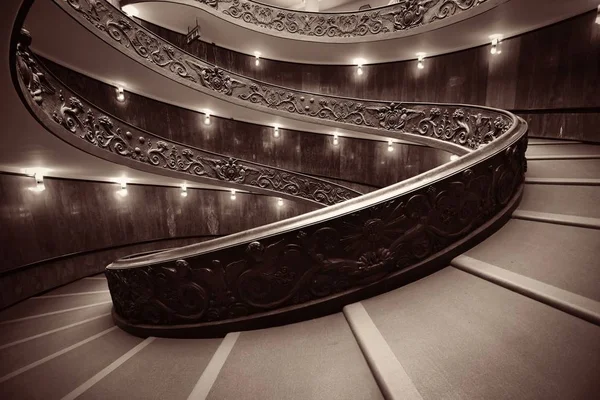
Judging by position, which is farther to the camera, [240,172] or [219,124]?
[219,124]

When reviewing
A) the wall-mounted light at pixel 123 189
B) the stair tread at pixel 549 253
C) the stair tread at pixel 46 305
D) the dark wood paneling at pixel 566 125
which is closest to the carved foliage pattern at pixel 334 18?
the dark wood paneling at pixel 566 125

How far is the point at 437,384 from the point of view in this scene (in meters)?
1.04

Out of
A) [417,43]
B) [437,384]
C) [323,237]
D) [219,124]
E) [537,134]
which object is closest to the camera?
[437,384]

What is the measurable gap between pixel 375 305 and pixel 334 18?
871cm

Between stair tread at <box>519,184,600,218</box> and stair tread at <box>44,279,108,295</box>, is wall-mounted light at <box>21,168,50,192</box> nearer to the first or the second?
stair tread at <box>44,279,108,295</box>

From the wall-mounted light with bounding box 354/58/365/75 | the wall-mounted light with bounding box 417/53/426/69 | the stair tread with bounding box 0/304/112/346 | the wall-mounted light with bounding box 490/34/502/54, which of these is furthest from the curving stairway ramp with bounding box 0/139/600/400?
the wall-mounted light with bounding box 354/58/365/75

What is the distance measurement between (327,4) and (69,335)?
12494mm

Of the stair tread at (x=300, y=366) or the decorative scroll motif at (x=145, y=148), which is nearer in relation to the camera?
the stair tread at (x=300, y=366)

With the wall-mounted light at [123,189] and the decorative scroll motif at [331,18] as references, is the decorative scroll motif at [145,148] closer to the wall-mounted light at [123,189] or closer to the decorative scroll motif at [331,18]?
the wall-mounted light at [123,189]

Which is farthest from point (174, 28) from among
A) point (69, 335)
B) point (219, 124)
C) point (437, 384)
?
point (437, 384)

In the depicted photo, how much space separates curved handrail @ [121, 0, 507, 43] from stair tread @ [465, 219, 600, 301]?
20.8 ft

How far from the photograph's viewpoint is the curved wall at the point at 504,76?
512 centimetres

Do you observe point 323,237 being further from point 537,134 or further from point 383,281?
point 537,134

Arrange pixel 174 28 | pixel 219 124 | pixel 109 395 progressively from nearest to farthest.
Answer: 1. pixel 109 395
2. pixel 174 28
3. pixel 219 124
